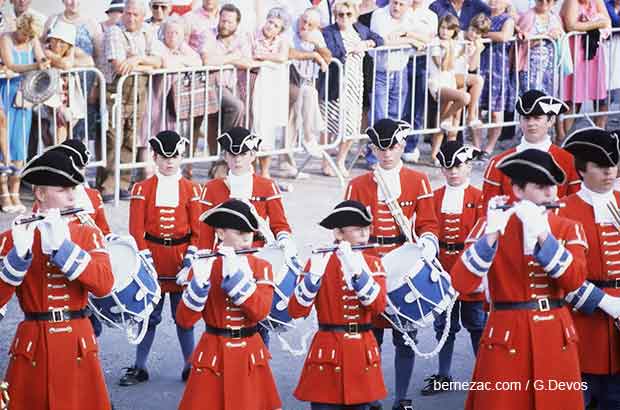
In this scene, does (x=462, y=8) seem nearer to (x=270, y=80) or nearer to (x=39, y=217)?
(x=270, y=80)

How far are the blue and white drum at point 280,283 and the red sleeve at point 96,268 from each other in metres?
1.10

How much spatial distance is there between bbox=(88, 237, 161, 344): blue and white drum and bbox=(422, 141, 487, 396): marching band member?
6.87ft

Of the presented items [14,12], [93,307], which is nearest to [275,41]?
[14,12]

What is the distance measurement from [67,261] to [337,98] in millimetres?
7974

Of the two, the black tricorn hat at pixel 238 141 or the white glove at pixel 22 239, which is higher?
the black tricorn hat at pixel 238 141

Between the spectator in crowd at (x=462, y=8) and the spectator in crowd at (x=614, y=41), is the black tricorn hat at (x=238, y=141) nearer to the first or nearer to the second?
Answer: the spectator in crowd at (x=462, y=8)

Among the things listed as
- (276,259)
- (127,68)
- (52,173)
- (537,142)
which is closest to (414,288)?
(276,259)

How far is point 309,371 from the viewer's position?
7.36 metres

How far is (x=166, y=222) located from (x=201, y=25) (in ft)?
16.1

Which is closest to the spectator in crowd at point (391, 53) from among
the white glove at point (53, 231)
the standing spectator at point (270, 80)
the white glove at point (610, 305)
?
Answer: the standing spectator at point (270, 80)

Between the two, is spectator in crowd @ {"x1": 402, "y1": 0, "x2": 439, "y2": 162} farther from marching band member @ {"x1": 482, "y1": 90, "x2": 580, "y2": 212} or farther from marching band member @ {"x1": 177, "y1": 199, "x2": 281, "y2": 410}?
marching band member @ {"x1": 177, "y1": 199, "x2": 281, "y2": 410}

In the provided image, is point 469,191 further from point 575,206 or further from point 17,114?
point 17,114

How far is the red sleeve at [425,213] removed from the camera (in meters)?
8.71

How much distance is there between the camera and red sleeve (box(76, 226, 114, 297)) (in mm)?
6797
